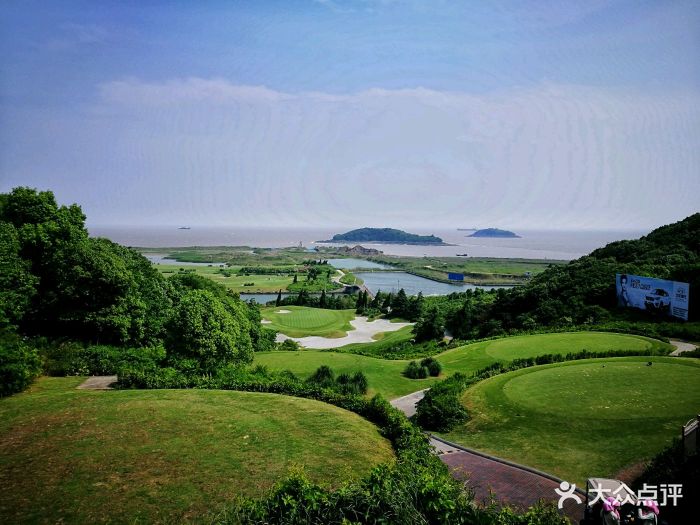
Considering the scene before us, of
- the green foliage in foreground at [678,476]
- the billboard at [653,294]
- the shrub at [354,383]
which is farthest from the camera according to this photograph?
the billboard at [653,294]

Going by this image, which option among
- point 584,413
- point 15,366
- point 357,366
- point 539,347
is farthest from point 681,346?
point 15,366

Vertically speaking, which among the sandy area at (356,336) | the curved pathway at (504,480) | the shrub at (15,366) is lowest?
the sandy area at (356,336)

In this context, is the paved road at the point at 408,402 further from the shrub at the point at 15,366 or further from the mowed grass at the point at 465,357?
the shrub at the point at 15,366

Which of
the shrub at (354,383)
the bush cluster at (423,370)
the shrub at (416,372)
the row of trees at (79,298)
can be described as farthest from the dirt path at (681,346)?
the row of trees at (79,298)

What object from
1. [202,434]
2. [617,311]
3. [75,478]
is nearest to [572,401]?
[202,434]

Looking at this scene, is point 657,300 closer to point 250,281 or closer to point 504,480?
point 504,480

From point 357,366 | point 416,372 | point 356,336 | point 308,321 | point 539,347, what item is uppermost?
point 539,347

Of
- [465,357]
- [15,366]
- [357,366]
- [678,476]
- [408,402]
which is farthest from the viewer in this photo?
[465,357]
